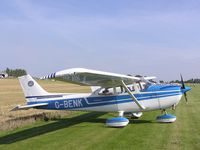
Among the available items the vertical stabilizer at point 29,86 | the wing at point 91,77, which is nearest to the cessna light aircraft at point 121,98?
the wing at point 91,77

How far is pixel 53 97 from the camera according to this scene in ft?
50.4

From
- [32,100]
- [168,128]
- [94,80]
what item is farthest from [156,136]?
[32,100]

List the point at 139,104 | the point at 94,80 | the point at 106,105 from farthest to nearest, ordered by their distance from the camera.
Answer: the point at 106,105 → the point at 139,104 → the point at 94,80

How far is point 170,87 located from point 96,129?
4021mm

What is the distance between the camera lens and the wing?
31.9 feet

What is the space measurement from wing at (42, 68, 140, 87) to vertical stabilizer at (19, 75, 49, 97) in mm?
3670

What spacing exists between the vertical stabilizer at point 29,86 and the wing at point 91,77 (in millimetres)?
3670

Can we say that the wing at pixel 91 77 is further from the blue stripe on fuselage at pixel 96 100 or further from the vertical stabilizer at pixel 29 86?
the vertical stabilizer at pixel 29 86

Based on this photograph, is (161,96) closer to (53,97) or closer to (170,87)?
(170,87)

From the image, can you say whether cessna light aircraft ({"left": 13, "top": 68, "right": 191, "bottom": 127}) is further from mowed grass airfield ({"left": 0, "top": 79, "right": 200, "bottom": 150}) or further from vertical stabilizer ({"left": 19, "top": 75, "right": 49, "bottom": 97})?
mowed grass airfield ({"left": 0, "top": 79, "right": 200, "bottom": 150})

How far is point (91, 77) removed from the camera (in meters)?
11.8

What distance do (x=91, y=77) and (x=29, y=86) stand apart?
4931 mm

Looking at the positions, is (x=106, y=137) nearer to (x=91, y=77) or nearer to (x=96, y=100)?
(x=91, y=77)

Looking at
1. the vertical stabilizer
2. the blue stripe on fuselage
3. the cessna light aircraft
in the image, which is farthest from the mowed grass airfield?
the vertical stabilizer
